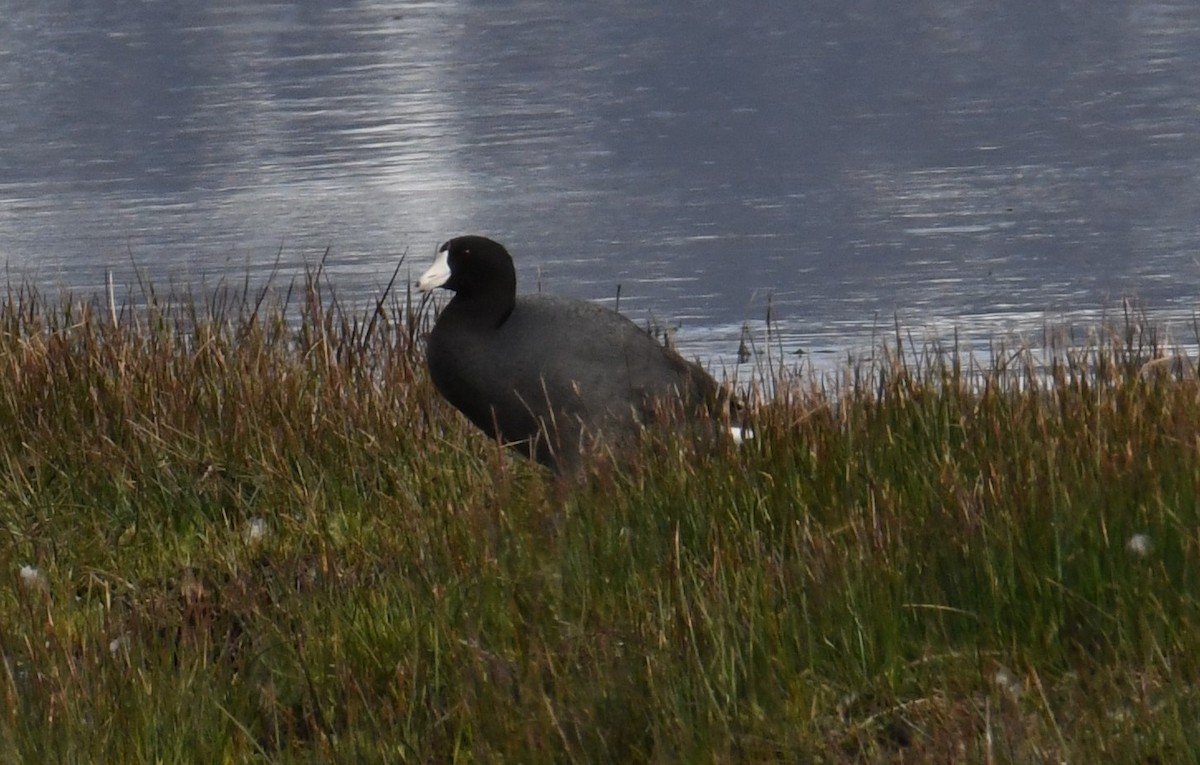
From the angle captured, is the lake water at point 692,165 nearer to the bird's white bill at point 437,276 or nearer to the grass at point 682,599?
the bird's white bill at point 437,276

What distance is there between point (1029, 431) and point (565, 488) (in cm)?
116

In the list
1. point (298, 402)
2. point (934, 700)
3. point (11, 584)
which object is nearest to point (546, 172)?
point (298, 402)

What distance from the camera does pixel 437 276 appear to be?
648cm

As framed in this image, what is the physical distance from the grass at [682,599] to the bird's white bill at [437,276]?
56 cm

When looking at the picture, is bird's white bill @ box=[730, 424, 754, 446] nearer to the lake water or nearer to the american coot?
the american coot

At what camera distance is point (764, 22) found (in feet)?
97.1

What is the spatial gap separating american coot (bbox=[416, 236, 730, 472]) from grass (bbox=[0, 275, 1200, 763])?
21 centimetres

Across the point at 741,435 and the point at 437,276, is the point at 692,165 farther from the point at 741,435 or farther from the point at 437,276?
the point at 741,435

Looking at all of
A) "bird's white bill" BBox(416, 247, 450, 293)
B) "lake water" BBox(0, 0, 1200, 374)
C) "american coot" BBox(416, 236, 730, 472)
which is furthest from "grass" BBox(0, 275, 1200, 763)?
"lake water" BBox(0, 0, 1200, 374)

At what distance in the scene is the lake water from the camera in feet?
37.6

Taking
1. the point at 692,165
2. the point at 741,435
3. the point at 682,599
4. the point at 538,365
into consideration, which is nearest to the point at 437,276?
the point at 538,365

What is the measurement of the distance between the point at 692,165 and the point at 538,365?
34.8 ft

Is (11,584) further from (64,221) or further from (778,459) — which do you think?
(64,221)

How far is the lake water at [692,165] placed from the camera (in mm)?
11469
